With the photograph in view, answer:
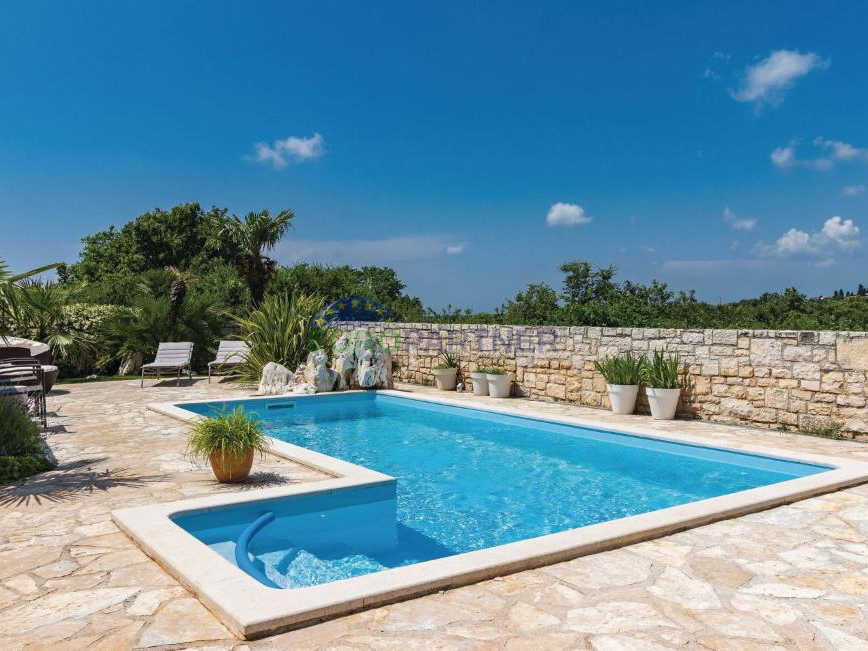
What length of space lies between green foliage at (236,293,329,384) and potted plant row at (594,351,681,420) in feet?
21.3

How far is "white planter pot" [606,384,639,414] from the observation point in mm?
9219

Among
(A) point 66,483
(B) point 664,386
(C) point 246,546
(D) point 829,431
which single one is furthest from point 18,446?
(D) point 829,431

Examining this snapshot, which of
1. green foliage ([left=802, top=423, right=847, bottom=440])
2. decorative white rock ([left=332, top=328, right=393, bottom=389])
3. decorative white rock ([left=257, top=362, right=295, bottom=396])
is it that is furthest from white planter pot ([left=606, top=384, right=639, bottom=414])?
decorative white rock ([left=257, top=362, right=295, bottom=396])

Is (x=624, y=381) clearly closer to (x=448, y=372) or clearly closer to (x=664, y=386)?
(x=664, y=386)

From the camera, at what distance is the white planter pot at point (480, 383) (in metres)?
11.6

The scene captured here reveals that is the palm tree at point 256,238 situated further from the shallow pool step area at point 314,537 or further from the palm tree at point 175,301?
the shallow pool step area at point 314,537

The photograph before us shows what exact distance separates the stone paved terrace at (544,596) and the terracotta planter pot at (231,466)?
0.38 metres

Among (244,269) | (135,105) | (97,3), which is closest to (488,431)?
(244,269)

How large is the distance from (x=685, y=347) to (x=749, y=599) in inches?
242

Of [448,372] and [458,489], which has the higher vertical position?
[448,372]

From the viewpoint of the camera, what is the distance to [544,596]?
3.17 m

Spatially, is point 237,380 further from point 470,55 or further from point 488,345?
point 470,55

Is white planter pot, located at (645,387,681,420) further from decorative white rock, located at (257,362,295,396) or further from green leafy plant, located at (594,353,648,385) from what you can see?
decorative white rock, located at (257,362,295,396)

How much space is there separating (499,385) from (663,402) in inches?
122
